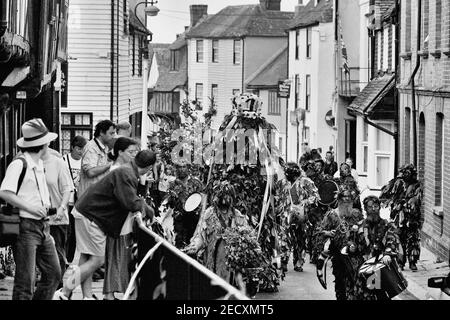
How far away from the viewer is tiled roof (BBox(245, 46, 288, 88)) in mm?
72062

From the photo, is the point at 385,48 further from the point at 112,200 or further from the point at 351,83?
the point at 112,200

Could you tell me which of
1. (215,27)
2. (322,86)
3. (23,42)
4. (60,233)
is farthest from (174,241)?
(215,27)

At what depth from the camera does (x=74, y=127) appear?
38.7 metres

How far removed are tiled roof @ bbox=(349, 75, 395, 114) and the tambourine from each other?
1754 centimetres

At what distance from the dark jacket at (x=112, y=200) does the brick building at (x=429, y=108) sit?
1091 centimetres

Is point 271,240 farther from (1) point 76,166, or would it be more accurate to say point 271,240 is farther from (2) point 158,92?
(2) point 158,92

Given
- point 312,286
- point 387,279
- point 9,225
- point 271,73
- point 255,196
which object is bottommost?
point 312,286

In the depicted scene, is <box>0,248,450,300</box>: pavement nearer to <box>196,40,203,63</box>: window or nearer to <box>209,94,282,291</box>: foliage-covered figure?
<box>209,94,282,291</box>: foliage-covered figure

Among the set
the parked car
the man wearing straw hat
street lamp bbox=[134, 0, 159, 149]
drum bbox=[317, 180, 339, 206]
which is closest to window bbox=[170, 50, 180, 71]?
street lamp bbox=[134, 0, 159, 149]

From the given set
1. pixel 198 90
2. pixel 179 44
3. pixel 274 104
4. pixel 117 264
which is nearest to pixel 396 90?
pixel 117 264

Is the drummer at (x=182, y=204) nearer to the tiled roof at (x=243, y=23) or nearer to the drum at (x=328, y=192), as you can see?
the drum at (x=328, y=192)

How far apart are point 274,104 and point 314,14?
525 inches

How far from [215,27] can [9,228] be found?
234ft

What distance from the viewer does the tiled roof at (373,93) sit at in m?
35.3
